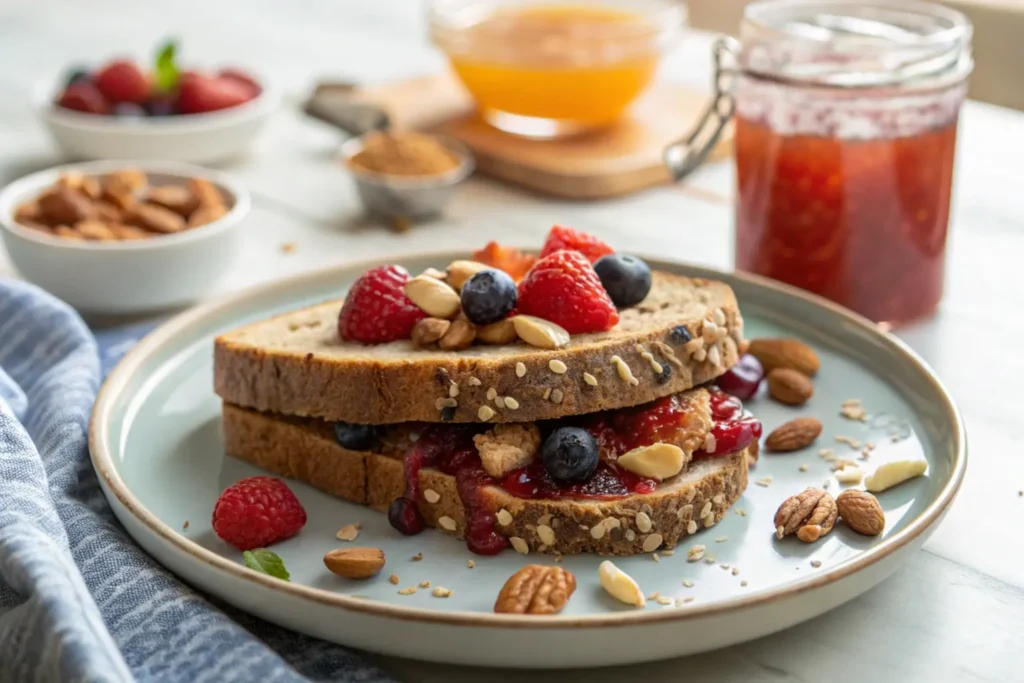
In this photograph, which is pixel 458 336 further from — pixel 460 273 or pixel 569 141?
pixel 569 141

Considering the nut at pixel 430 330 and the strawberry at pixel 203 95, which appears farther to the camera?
the strawberry at pixel 203 95

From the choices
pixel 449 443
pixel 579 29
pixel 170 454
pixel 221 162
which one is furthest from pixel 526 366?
pixel 221 162

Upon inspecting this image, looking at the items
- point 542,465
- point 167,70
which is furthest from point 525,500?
point 167,70

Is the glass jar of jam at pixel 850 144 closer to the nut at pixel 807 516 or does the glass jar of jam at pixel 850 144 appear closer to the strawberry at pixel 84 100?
the nut at pixel 807 516

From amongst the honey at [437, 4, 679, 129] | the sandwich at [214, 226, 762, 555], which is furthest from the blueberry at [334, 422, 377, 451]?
the honey at [437, 4, 679, 129]

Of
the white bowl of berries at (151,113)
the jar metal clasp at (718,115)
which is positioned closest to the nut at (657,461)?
the jar metal clasp at (718,115)

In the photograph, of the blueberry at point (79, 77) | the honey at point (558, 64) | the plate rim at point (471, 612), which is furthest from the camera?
the blueberry at point (79, 77)

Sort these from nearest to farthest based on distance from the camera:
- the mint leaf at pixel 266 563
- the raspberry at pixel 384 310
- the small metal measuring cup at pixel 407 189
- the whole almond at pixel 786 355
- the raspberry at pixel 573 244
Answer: the mint leaf at pixel 266 563
the raspberry at pixel 384 310
the raspberry at pixel 573 244
the whole almond at pixel 786 355
the small metal measuring cup at pixel 407 189

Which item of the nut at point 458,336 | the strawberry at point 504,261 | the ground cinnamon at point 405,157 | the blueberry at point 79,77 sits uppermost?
the blueberry at point 79,77
